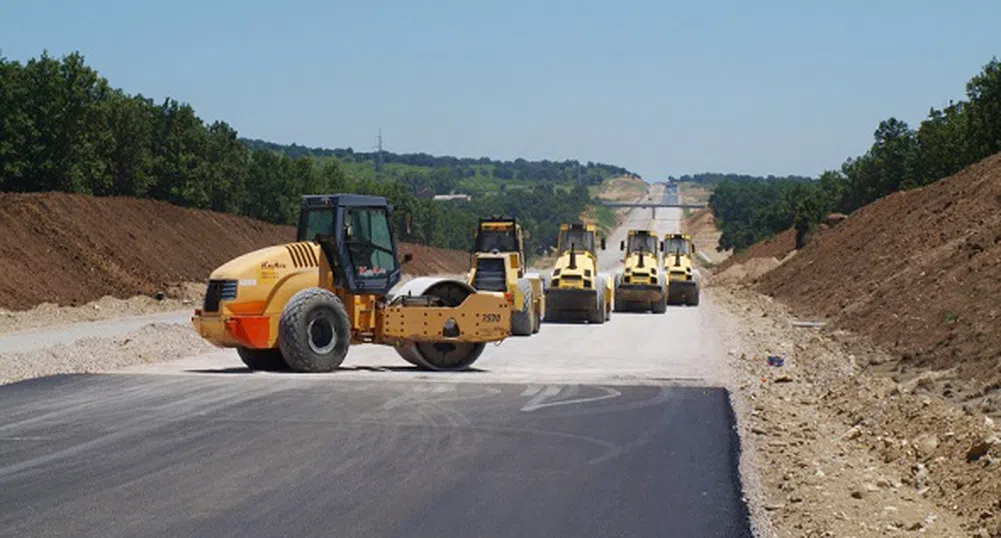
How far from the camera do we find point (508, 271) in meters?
33.0

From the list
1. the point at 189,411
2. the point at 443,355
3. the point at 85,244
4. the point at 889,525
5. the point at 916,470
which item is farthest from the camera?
the point at 85,244

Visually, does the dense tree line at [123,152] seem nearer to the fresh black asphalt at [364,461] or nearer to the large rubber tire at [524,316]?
the large rubber tire at [524,316]

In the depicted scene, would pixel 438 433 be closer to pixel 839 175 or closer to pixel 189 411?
pixel 189 411

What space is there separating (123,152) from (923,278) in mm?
47216

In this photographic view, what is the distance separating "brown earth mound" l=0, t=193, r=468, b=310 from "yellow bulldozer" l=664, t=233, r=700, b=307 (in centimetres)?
2145

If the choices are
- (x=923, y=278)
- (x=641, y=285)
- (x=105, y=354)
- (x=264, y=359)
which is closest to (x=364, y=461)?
(x=264, y=359)

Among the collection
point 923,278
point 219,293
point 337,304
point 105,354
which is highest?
point 923,278

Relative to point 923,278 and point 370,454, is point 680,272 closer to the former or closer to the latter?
point 923,278

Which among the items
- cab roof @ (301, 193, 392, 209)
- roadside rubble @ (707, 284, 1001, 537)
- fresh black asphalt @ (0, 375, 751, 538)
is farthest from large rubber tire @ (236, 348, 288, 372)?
roadside rubble @ (707, 284, 1001, 537)

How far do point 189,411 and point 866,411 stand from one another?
→ 30.7ft

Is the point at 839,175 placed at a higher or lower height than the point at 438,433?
higher

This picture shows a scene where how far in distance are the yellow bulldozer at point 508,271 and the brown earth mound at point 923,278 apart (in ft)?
27.2

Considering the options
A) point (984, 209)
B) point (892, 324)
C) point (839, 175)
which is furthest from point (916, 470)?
point (839, 175)

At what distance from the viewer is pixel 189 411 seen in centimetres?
1700
